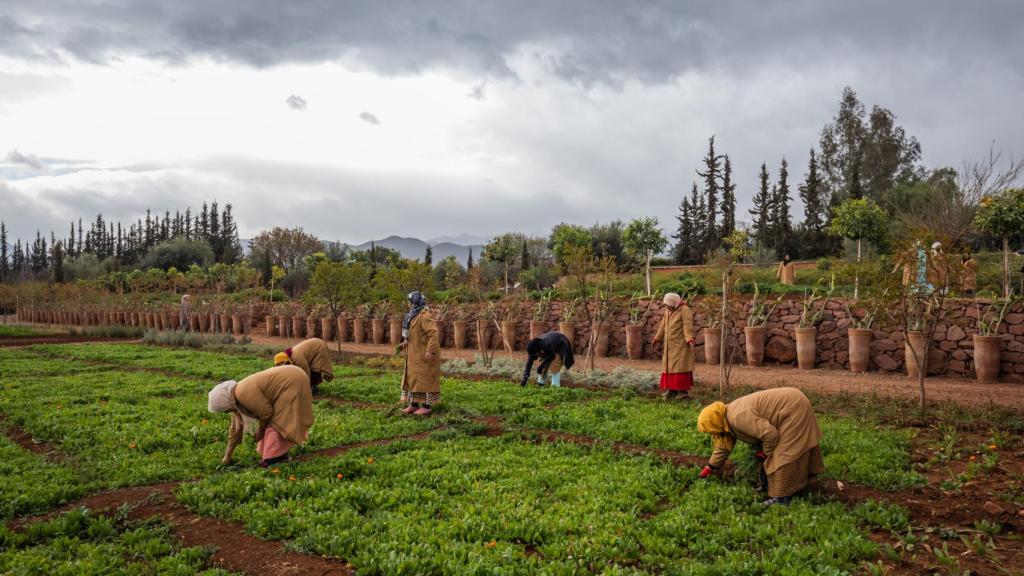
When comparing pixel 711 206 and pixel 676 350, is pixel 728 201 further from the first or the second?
pixel 676 350

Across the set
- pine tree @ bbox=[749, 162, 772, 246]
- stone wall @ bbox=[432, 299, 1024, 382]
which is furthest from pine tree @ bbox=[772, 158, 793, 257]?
stone wall @ bbox=[432, 299, 1024, 382]

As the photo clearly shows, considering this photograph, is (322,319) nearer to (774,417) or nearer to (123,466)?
(123,466)

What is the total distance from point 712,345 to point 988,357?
4514 mm

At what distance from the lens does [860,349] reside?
1093cm

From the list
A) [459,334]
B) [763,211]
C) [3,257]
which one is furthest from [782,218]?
[3,257]

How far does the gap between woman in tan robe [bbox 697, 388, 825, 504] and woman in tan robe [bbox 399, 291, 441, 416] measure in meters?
3.93

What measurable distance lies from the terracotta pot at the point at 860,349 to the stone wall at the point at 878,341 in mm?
231

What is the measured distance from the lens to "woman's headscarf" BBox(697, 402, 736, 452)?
4.97m

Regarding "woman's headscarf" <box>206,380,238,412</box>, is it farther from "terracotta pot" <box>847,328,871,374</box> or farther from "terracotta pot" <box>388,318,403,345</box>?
"terracotta pot" <box>388,318,403,345</box>

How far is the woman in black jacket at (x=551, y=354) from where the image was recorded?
973 cm

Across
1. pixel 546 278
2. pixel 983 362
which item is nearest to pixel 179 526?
pixel 983 362

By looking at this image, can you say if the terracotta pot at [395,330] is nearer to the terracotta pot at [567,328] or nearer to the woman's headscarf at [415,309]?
the terracotta pot at [567,328]

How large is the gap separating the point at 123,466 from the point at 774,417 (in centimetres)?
577

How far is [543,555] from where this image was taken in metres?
3.92
